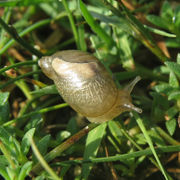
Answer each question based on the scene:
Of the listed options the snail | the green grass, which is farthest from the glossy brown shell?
the green grass

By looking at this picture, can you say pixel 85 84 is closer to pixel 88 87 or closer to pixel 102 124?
pixel 88 87

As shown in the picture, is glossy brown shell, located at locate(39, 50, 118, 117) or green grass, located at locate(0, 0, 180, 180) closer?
green grass, located at locate(0, 0, 180, 180)

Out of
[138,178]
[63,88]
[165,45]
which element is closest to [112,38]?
[165,45]

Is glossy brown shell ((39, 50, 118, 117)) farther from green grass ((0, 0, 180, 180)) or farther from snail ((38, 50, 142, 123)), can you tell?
green grass ((0, 0, 180, 180))

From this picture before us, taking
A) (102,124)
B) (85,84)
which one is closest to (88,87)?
(85,84)

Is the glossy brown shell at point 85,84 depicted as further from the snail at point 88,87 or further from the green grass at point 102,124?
the green grass at point 102,124

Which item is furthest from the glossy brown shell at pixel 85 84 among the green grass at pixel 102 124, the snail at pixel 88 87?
the green grass at pixel 102 124

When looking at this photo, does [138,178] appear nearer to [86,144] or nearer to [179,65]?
[86,144]
